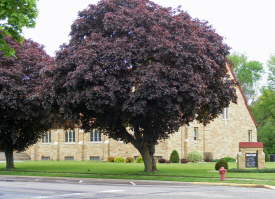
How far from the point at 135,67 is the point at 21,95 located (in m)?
9.19

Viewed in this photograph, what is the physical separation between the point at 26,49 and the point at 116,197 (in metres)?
18.6

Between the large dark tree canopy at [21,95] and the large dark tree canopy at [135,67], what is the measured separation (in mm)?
4042

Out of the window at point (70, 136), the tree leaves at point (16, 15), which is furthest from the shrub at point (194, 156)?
the tree leaves at point (16, 15)

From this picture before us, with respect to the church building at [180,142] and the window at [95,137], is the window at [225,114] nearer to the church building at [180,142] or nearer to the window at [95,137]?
the church building at [180,142]

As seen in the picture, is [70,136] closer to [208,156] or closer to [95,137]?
[95,137]

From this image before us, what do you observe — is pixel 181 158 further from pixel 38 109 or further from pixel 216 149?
pixel 38 109

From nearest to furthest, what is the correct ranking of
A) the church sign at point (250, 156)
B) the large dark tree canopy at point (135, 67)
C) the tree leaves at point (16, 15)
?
the tree leaves at point (16, 15) < the large dark tree canopy at point (135, 67) < the church sign at point (250, 156)

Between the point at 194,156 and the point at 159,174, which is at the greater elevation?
the point at 159,174

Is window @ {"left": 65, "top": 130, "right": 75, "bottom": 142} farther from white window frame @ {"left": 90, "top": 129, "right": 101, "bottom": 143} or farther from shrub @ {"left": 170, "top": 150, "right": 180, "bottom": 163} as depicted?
shrub @ {"left": 170, "top": 150, "right": 180, "bottom": 163}

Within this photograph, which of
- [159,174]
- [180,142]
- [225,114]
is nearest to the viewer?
[159,174]

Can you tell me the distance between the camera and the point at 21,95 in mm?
24766

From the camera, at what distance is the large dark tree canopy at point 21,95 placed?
2412 cm

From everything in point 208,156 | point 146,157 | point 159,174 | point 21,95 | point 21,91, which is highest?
point 21,91

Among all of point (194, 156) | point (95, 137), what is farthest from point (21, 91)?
point (95, 137)
